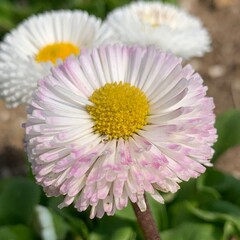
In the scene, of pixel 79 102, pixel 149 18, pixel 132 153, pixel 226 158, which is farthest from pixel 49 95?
pixel 226 158

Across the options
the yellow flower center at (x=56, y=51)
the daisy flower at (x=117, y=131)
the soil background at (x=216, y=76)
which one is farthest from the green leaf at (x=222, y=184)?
the daisy flower at (x=117, y=131)

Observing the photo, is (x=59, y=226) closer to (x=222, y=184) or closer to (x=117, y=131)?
(x=222, y=184)

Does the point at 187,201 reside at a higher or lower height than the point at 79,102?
lower

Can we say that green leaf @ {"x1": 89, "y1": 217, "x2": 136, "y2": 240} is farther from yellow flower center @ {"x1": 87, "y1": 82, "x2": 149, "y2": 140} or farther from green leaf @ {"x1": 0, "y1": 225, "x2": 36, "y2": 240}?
yellow flower center @ {"x1": 87, "y1": 82, "x2": 149, "y2": 140}

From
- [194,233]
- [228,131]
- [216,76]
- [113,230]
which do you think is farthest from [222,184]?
[216,76]

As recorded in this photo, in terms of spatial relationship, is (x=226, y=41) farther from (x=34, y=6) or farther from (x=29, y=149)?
(x=29, y=149)

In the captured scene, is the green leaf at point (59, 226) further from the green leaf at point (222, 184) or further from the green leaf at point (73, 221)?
the green leaf at point (222, 184)
